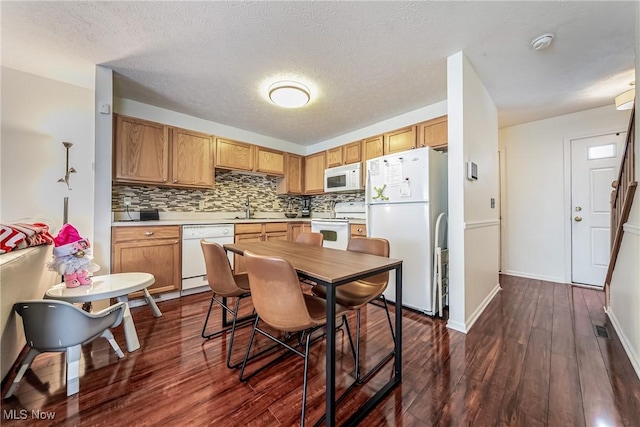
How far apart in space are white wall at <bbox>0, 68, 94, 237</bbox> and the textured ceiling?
174 millimetres

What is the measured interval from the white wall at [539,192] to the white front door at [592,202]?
0.09 meters

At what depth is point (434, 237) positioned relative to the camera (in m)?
2.42

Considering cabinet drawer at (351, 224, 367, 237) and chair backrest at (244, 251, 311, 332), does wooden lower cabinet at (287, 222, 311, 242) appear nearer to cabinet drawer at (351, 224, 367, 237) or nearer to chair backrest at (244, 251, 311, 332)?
cabinet drawer at (351, 224, 367, 237)

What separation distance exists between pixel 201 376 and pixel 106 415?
0.44m

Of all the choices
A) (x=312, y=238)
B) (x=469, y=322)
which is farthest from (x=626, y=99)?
(x=312, y=238)

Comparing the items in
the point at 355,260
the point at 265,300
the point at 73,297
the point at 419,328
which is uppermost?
the point at 355,260

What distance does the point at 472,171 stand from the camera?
224 cm

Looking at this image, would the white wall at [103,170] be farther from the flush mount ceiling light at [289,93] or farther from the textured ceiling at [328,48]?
the flush mount ceiling light at [289,93]

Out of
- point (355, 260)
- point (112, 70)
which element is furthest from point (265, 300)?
→ point (112, 70)

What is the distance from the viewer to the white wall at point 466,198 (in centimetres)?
210

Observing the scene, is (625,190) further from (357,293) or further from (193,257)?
(193,257)

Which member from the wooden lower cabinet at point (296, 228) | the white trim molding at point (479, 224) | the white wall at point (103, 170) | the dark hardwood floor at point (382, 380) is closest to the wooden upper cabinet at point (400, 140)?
the white trim molding at point (479, 224)

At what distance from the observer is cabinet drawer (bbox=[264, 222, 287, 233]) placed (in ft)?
12.2

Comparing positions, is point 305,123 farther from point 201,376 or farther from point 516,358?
point 516,358
